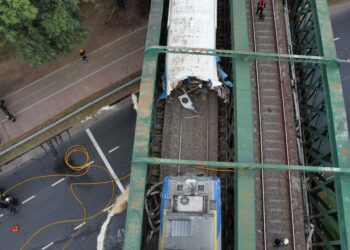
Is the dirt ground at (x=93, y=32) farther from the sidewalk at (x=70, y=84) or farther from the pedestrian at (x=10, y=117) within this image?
the pedestrian at (x=10, y=117)

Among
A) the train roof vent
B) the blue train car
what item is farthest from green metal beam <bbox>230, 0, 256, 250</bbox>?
the train roof vent

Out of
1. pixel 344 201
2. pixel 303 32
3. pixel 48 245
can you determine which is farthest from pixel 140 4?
pixel 344 201

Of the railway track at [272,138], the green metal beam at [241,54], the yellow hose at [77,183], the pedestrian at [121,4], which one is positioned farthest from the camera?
the pedestrian at [121,4]

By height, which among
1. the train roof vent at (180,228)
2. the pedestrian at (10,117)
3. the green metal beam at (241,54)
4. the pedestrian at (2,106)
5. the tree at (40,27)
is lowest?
the train roof vent at (180,228)

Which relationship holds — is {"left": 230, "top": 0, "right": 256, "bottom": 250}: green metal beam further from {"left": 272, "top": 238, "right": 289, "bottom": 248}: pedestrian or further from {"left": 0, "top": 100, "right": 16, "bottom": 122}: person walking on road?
{"left": 0, "top": 100, "right": 16, "bottom": 122}: person walking on road

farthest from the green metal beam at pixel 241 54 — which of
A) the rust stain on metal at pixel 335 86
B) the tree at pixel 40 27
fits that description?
the tree at pixel 40 27

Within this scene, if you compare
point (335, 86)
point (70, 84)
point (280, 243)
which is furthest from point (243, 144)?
point (70, 84)

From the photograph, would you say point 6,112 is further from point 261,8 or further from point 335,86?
point 335,86
